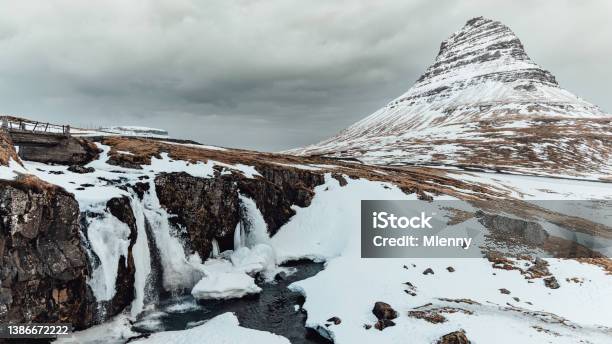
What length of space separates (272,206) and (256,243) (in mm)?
6140

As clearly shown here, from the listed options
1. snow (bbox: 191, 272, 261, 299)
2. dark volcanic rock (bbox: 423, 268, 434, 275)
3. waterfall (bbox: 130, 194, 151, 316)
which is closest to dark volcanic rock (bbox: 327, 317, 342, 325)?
snow (bbox: 191, 272, 261, 299)

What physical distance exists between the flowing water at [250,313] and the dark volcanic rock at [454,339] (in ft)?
26.6

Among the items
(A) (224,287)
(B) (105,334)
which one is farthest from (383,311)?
(B) (105,334)

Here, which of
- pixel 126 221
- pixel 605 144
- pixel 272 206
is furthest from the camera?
pixel 605 144

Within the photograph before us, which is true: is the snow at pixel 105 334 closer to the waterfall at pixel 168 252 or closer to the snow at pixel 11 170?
the waterfall at pixel 168 252

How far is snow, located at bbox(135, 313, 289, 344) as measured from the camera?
25266 mm

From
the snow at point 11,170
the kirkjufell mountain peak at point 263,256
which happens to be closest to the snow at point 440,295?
the kirkjufell mountain peak at point 263,256

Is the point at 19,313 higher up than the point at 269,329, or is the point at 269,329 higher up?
the point at 19,313

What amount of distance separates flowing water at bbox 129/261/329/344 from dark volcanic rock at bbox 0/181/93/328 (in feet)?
16.2

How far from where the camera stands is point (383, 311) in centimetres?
2961

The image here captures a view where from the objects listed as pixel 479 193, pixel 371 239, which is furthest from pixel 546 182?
pixel 371 239

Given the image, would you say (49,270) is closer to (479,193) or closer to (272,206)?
(272,206)

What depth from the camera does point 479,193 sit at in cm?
7250

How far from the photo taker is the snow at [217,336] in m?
25.3
